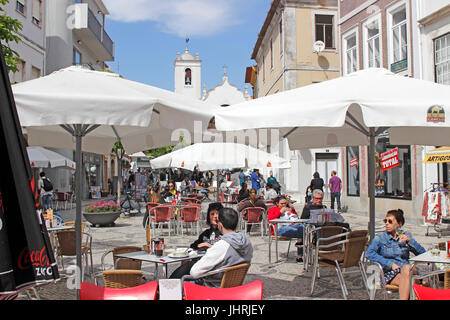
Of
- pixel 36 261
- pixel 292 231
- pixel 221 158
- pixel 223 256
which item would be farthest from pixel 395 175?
pixel 36 261

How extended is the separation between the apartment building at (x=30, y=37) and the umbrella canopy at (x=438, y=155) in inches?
609

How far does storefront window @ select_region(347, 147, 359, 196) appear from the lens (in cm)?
1882

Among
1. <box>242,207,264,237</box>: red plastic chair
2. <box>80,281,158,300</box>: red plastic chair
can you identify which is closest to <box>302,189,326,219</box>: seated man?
<box>242,207,264,237</box>: red plastic chair

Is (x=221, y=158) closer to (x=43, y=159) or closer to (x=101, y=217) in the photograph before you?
(x=101, y=217)

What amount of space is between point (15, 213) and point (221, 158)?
1167cm

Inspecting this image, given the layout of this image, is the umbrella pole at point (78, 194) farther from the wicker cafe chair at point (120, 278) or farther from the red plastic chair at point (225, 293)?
the red plastic chair at point (225, 293)

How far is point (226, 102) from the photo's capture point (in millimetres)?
75375

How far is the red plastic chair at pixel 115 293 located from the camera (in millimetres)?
2887

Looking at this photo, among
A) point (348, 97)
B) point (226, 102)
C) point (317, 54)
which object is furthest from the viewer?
point (226, 102)

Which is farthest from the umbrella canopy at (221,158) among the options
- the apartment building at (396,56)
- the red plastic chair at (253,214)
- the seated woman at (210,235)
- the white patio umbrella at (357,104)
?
the white patio umbrella at (357,104)
